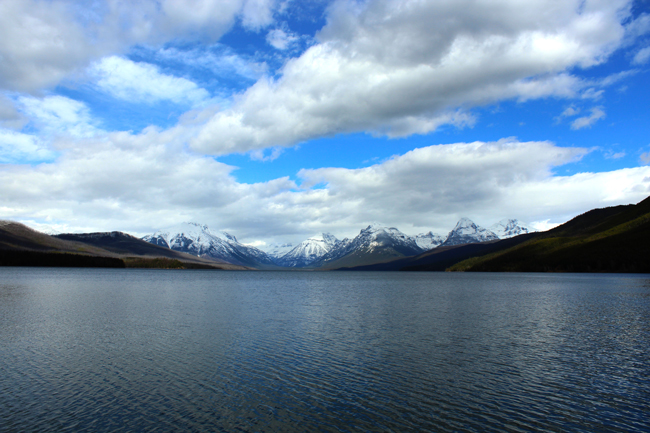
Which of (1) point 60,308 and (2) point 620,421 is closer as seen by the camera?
(2) point 620,421

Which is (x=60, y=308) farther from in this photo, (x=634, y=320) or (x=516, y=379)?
(x=634, y=320)

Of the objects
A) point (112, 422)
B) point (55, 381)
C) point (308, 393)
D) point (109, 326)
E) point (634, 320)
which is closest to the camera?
point (112, 422)

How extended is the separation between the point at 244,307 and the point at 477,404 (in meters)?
52.9

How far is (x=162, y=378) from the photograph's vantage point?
27391 millimetres

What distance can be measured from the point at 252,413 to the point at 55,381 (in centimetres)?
1569

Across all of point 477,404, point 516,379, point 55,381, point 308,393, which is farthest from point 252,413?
point 516,379

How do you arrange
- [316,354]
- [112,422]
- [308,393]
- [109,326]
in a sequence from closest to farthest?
[112,422], [308,393], [316,354], [109,326]

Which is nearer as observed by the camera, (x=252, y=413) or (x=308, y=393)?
(x=252, y=413)

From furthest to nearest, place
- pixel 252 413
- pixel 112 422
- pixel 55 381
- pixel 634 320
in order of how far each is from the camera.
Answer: pixel 634 320
pixel 55 381
pixel 252 413
pixel 112 422

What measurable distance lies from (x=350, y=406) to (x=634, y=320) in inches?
2021

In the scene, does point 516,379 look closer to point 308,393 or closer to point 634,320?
point 308,393

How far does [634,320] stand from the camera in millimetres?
52500

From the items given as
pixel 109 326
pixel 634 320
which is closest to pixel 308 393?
pixel 109 326

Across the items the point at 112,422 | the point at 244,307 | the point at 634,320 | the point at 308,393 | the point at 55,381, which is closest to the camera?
the point at 112,422
